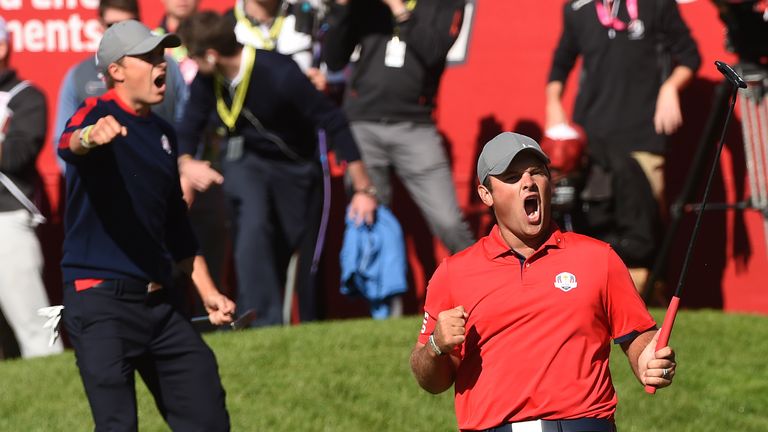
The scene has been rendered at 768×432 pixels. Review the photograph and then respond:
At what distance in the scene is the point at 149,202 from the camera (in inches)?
248

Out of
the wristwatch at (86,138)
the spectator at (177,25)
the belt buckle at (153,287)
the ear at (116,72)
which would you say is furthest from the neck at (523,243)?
the spectator at (177,25)

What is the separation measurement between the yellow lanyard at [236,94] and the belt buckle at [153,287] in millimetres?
3221

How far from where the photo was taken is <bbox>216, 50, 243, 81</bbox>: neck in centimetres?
925

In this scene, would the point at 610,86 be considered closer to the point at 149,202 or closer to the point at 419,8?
the point at 419,8

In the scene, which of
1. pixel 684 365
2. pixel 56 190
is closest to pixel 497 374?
pixel 684 365

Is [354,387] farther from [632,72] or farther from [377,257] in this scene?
[632,72]

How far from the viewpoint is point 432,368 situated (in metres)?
4.93

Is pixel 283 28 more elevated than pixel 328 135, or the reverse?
pixel 283 28

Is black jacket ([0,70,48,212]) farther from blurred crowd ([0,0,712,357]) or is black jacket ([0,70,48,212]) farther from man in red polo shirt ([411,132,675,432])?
man in red polo shirt ([411,132,675,432])

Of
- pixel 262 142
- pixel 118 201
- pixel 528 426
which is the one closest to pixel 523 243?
pixel 528 426

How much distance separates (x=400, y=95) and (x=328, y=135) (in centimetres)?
119

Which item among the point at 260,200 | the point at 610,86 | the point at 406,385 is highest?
the point at 610,86

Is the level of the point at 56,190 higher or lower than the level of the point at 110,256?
lower

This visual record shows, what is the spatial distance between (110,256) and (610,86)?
5.05 meters
